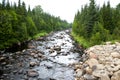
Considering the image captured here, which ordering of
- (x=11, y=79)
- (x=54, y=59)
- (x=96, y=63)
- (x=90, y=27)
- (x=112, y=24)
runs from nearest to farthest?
(x=11, y=79) < (x=96, y=63) < (x=54, y=59) < (x=90, y=27) < (x=112, y=24)

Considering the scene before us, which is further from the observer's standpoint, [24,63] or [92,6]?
[92,6]

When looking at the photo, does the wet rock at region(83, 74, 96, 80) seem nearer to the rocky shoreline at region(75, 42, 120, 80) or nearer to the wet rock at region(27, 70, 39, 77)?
the rocky shoreline at region(75, 42, 120, 80)

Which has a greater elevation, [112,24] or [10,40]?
[112,24]

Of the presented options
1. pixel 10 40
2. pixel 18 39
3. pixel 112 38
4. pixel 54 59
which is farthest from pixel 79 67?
pixel 18 39

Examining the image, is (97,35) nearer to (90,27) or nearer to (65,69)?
(90,27)

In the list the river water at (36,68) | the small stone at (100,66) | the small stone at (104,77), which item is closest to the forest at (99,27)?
the river water at (36,68)

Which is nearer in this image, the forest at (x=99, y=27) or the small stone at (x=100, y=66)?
the small stone at (x=100, y=66)

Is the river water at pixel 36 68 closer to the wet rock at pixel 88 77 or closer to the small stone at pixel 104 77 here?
the wet rock at pixel 88 77

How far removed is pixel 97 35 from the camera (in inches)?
1758

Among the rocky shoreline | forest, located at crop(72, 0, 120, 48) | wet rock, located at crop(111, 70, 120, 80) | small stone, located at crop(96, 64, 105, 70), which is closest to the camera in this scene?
wet rock, located at crop(111, 70, 120, 80)

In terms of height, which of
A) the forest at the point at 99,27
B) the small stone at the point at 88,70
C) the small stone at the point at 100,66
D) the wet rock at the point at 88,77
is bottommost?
the wet rock at the point at 88,77

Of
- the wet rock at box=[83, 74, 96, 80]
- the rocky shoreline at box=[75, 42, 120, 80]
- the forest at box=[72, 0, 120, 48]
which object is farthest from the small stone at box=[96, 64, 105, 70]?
the forest at box=[72, 0, 120, 48]

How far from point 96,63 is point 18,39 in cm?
3351

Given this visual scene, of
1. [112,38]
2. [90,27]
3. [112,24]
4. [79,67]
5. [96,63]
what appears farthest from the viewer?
[112,24]
